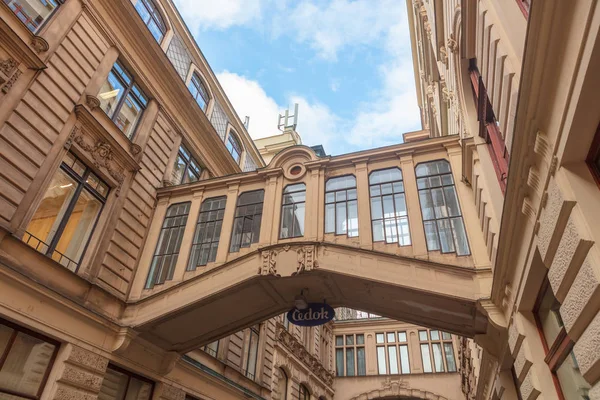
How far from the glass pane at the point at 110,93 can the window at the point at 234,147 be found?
791 cm

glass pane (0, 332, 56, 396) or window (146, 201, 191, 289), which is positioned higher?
window (146, 201, 191, 289)

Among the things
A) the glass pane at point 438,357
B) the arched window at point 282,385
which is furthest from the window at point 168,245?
the glass pane at point 438,357

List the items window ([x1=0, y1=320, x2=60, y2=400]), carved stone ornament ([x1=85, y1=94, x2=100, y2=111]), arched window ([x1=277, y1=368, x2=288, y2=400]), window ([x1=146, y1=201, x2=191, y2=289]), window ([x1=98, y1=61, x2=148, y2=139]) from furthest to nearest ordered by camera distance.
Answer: arched window ([x1=277, y1=368, x2=288, y2=400]), window ([x1=98, y1=61, x2=148, y2=139]), window ([x1=146, y1=201, x2=191, y2=289]), carved stone ornament ([x1=85, y1=94, x2=100, y2=111]), window ([x1=0, y1=320, x2=60, y2=400])

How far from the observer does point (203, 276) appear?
10.9 m

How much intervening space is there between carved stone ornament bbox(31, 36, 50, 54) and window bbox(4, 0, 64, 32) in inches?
15.0

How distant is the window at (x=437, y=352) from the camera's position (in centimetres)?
3284

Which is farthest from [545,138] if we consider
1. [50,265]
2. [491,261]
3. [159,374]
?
[159,374]

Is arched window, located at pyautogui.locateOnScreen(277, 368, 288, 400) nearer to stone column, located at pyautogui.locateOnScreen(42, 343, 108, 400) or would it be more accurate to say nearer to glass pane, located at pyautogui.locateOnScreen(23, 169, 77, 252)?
stone column, located at pyautogui.locateOnScreen(42, 343, 108, 400)

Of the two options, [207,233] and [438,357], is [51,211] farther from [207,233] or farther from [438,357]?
[438,357]

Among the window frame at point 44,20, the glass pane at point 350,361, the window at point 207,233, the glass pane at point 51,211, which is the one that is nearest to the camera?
the window frame at point 44,20

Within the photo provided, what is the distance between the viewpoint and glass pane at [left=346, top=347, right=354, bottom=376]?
3461 cm

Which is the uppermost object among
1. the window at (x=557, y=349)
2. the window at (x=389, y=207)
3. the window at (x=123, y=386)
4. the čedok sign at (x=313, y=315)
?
the window at (x=389, y=207)

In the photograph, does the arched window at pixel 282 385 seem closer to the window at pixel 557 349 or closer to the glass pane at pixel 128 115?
the glass pane at pixel 128 115

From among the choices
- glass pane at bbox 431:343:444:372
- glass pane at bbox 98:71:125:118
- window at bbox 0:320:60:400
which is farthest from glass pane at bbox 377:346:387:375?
glass pane at bbox 98:71:125:118
